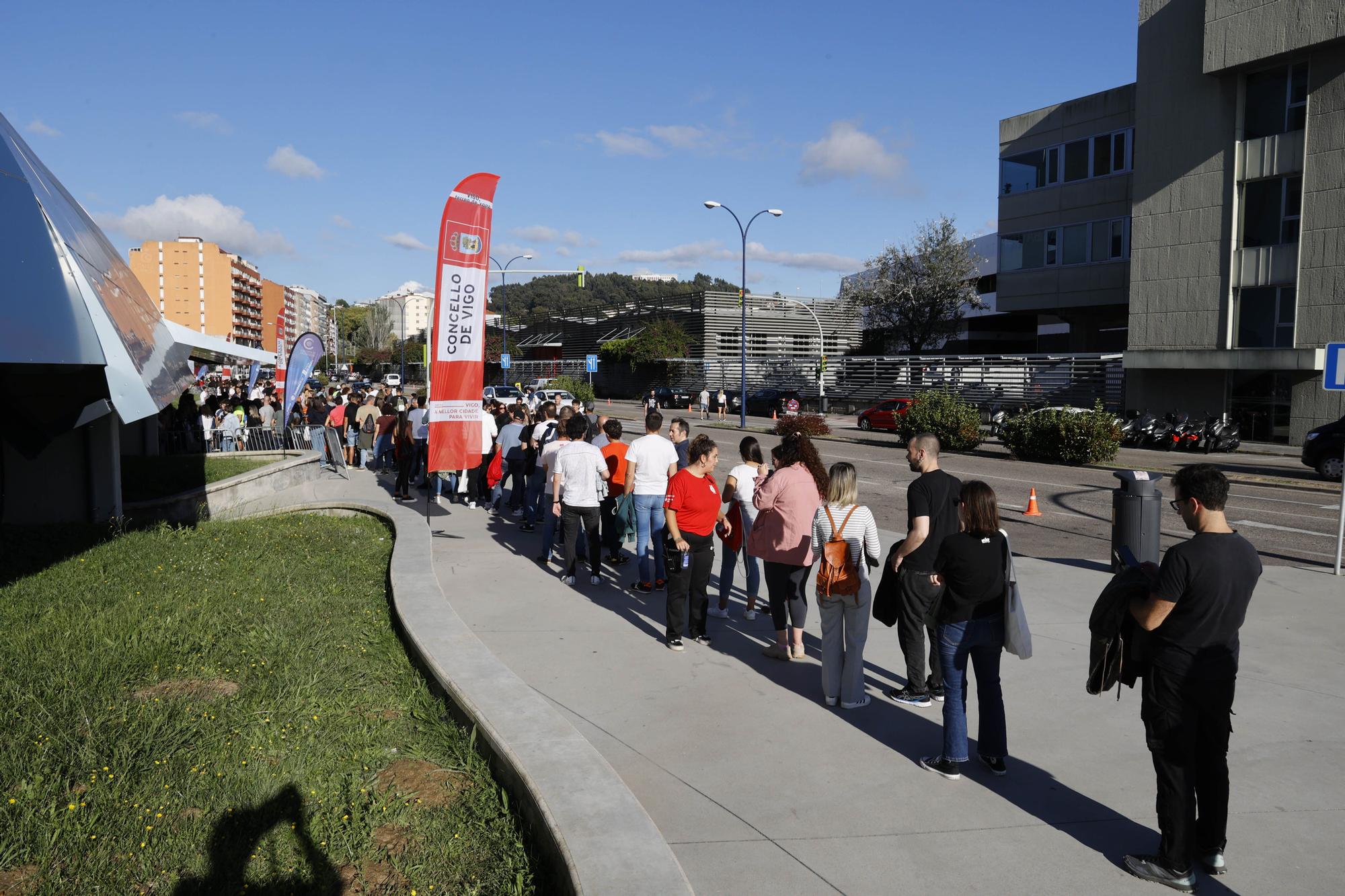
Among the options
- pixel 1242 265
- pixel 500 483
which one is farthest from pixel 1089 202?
pixel 500 483

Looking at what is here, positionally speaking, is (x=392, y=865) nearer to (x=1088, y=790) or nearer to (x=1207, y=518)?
(x=1088, y=790)

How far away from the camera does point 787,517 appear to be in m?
6.84

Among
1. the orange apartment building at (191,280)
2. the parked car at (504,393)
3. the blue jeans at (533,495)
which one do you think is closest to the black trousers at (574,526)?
the blue jeans at (533,495)

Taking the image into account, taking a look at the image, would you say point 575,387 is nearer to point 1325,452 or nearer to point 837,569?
point 1325,452

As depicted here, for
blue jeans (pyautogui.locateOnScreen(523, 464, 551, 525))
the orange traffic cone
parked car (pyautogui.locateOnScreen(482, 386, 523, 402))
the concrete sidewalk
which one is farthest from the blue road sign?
parked car (pyautogui.locateOnScreen(482, 386, 523, 402))

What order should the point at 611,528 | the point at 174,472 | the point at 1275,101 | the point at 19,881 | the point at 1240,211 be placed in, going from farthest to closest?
1. the point at 1240,211
2. the point at 1275,101
3. the point at 174,472
4. the point at 611,528
5. the point at 19,881

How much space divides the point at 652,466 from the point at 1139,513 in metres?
4.71

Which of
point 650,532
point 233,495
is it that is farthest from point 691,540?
point 233,495

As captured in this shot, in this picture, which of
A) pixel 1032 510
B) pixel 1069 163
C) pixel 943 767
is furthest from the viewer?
pixel 1069 163

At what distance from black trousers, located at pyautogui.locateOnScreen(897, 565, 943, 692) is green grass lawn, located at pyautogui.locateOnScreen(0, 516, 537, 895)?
2.67 meters

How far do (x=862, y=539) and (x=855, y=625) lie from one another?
0.54m

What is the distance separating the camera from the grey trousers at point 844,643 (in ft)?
19.6

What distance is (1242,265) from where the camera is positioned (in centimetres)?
3084

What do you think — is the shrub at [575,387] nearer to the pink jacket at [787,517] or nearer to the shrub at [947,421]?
the shrub at [947,421]
